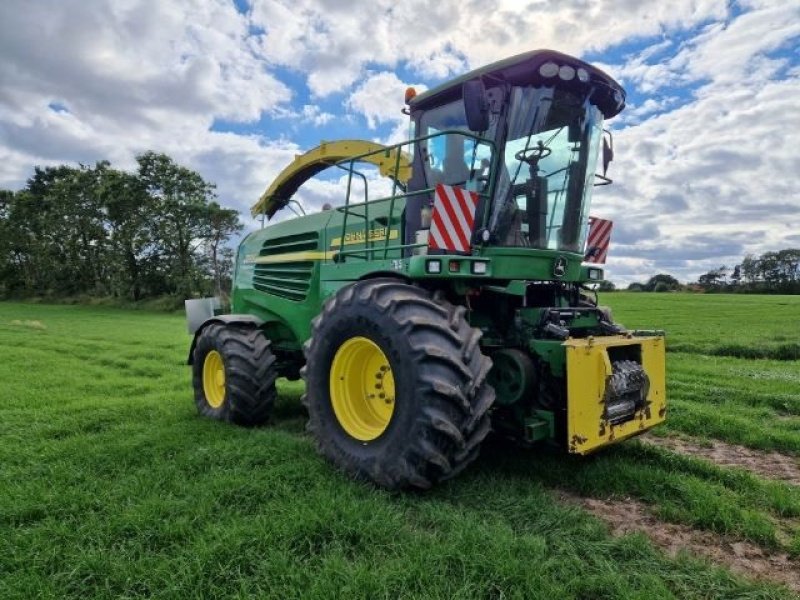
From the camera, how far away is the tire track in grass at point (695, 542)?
10.4ft

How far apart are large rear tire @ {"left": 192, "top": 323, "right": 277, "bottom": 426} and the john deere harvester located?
1288 mm

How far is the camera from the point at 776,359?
12039mm

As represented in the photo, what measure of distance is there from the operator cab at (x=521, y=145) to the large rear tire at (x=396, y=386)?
989mm

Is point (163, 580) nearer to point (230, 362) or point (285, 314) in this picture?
point (230, 362)

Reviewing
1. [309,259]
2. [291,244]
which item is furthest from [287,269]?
[309,259]

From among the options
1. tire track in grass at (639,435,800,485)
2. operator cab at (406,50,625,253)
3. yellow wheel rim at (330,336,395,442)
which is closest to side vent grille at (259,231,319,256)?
operator cab at (406,50,625,253)

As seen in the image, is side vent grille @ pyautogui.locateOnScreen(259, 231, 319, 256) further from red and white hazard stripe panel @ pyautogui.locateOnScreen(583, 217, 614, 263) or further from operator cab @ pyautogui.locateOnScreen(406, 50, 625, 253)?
red and white hazard stripe panel @ pyautogui.locateOnScreen(583, 217, 614, 263)

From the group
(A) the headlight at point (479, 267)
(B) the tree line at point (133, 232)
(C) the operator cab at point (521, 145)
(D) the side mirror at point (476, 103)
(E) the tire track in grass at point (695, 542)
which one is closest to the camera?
(E) the tire track in grass at point (695, 542)

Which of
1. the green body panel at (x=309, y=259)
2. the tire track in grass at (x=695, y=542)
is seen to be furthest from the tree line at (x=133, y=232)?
the tire track in grass at (x=695, y=542)

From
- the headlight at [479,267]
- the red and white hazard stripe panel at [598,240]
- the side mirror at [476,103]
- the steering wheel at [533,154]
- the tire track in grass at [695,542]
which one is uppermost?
the side mirror at [476,103]

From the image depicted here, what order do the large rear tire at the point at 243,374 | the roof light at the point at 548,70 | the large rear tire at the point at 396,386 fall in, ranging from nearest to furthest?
1. the large rear tire at the point at 396,386
2. the roof light at the point at 548,70
3. the large rear tire at the point at 243,374

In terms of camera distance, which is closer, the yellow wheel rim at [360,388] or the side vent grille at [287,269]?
the yellow wheel rim at [360,388]

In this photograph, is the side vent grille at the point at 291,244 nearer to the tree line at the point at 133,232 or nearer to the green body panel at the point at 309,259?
the green body panel at the point at 309,259

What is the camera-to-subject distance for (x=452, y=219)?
442 centimetres
